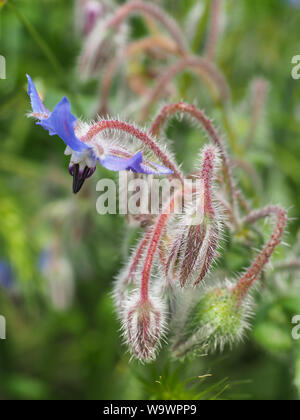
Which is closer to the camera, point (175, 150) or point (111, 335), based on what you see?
point (175, 150)

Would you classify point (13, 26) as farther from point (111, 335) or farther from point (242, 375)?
point (242, 375)

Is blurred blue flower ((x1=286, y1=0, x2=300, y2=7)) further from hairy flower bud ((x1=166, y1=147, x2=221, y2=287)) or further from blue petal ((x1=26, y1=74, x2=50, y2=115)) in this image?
blue petal ((x1=26, y1=74, x2=50, y2=115))

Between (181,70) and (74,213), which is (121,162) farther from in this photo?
(74,213)

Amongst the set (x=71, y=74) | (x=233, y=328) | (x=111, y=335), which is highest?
(x=71, y=74)

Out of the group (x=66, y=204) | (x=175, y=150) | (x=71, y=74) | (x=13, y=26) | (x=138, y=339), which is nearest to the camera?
(x=138, y=339)

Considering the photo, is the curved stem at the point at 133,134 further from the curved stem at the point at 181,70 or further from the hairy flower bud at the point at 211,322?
the curved stem at the point at 181,70

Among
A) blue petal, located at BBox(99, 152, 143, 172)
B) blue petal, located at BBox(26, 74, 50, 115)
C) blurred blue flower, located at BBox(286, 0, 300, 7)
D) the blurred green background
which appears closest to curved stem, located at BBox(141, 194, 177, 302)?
blue petal, located at BBox(99, 152, 143, 172)

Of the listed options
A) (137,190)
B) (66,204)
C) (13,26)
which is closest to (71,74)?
(13,26)
